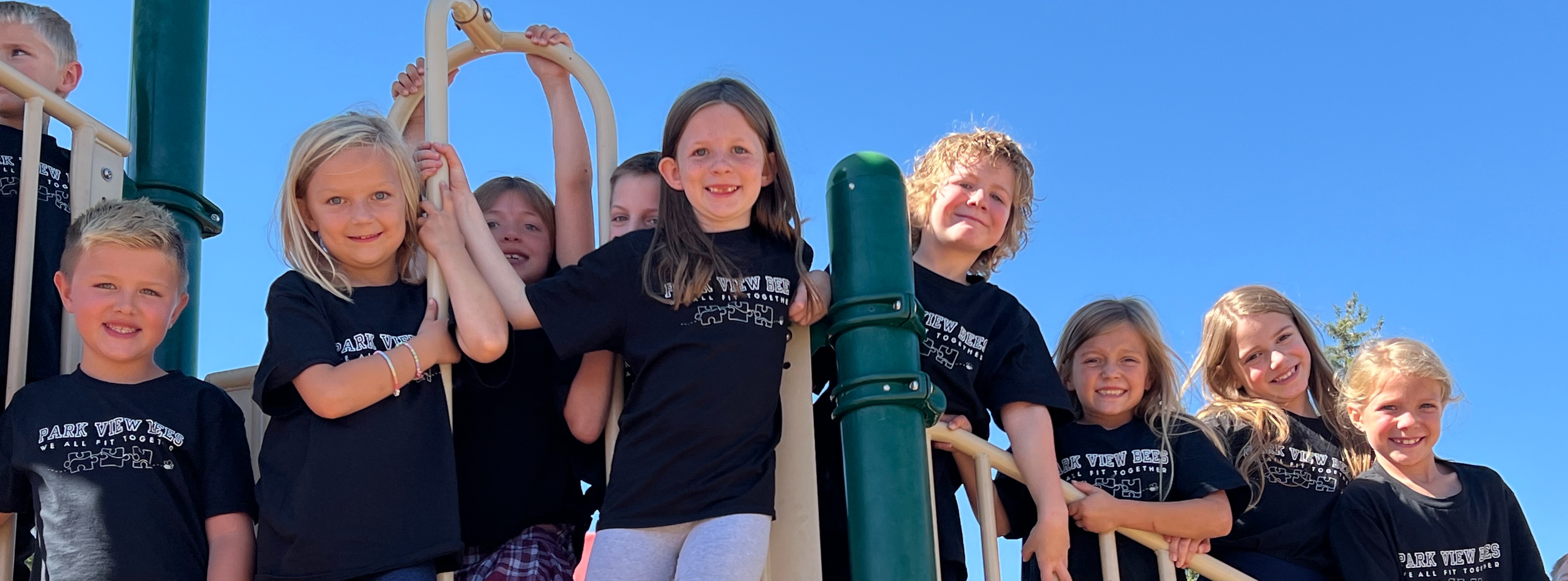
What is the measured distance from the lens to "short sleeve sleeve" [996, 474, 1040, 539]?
3.94 metres

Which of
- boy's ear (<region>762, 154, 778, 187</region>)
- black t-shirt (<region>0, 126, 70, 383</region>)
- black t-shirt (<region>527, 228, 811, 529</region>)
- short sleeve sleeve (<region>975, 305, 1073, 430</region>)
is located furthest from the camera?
short sleeve sleeve (<region>975, 305, 1073, 430</region>)

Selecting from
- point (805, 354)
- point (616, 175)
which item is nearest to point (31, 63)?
point (616, 175)

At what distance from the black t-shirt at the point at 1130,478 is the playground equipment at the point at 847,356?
24cm

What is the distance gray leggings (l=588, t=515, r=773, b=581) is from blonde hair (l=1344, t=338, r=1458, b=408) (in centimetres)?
234

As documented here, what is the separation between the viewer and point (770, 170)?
3.49 m

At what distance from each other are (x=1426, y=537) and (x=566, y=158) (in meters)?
2.65

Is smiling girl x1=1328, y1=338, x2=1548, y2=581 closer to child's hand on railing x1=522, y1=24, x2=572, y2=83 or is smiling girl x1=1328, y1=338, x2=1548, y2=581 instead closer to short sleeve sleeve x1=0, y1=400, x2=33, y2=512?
child's hand on railing x1=522, y1=24, x2=572, y2=83

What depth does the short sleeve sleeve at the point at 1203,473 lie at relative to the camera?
3.98 meters

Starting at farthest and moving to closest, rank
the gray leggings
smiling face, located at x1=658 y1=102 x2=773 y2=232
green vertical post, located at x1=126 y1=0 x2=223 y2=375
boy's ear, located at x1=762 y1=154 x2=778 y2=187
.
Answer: green vertical post, located at x1=126 y1=0 x2=223 y2=375 < boy's ear, located at x1=762 y1=154 x2=778 y2=187 < smiling face, located at x1=658 y1=102 x2=773 y2=232 < the gray leggings

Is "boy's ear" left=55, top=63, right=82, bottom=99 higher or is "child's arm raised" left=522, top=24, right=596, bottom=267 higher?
"boy's ear" left=55, top=63, right=82, bottom=99

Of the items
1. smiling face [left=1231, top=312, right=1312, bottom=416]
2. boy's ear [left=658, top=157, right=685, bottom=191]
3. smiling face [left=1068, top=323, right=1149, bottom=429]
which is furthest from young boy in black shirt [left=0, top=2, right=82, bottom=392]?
smiling face [left=1231, top=312, right=1312, bottom=416]

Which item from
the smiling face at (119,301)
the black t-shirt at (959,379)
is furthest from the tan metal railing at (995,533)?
the smiling face at (119,301)

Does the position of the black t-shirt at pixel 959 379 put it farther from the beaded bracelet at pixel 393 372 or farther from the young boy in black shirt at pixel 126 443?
the young boy in black shirt at pixel 126 443

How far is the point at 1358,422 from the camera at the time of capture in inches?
180
